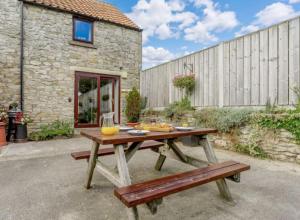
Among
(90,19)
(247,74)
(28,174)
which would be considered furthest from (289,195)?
(90,19)

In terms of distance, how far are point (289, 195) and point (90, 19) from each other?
7541 millimetres

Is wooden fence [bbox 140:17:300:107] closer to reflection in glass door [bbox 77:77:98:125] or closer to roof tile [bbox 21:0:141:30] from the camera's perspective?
reflection in glass door [bbox 77:77:98:125]

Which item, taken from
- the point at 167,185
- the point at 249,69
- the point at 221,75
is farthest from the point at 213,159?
the point at 221,75

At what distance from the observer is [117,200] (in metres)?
2.15

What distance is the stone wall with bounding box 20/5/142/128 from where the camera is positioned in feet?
19.9

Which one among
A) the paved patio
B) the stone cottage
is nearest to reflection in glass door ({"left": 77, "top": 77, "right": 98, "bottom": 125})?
the stone cottage

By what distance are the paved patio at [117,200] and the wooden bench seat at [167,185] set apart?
0.40 meters

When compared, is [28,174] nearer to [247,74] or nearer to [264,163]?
[264,163]

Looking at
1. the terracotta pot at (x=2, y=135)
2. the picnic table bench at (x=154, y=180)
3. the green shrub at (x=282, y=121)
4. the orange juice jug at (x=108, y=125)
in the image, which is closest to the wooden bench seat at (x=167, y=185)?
the picnic table bench at (x=154, y=180)

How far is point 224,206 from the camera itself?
202 cm

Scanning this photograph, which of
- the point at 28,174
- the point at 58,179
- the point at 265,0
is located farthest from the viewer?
Answer: the point at 265,0

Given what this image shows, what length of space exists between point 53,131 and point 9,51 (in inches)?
108

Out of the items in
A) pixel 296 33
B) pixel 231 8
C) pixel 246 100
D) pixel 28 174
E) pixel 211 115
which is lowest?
pixel 28 174

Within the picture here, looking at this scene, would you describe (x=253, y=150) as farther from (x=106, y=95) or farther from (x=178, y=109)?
(x=106, y=95)
